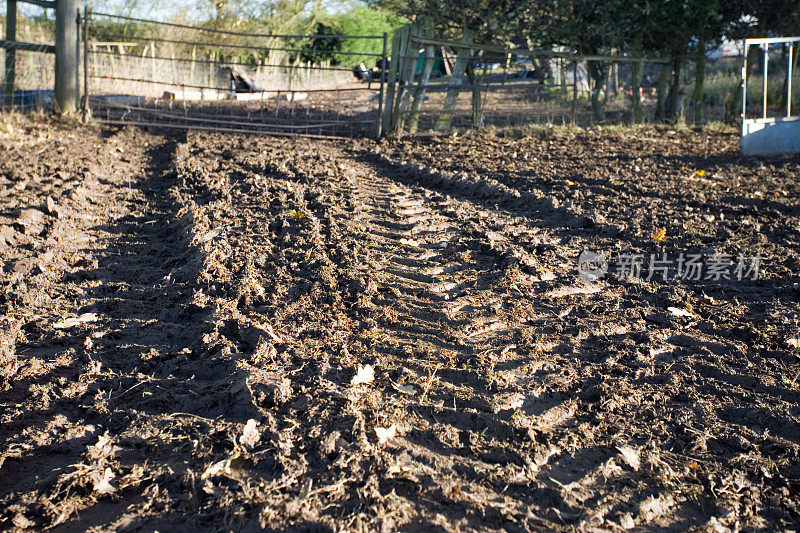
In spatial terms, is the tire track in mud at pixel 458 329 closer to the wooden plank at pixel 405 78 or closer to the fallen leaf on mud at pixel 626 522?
the fallen leaf on mud at pixel 626 522

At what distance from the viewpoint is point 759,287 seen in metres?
5.12

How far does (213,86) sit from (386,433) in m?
19.1

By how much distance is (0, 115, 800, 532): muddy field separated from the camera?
8.45 ft

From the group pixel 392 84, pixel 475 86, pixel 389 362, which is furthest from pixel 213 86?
pixel 389 362

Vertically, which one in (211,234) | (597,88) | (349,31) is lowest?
(211,234)

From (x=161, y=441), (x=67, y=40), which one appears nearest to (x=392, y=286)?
(x=161, y=441)

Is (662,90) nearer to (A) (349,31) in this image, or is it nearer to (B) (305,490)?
(B) (305,490)

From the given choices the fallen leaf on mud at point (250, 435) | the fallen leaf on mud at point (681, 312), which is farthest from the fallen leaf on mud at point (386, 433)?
the fallen leaf on mud at point (681, 312)

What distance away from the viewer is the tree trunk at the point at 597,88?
1519cm

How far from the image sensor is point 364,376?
3391mm

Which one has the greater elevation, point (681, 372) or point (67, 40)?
point (67, 40)

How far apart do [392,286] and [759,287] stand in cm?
270

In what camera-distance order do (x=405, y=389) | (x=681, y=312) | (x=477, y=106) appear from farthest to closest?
(x=477, y=106)
(x=681, y=312)
(x=405, y=389)

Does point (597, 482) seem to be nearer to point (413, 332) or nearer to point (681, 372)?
point (681, 372)
